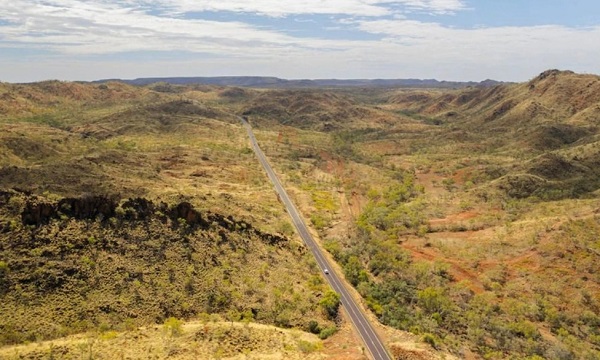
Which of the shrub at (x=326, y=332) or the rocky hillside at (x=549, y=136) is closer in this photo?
the shrub at (x=326, y=332)

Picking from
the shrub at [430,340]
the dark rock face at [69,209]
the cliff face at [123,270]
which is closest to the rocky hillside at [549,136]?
the shrub at [430,340]

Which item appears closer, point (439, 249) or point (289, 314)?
point (289, 314)

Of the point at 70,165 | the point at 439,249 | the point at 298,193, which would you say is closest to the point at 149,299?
the point at 70,165

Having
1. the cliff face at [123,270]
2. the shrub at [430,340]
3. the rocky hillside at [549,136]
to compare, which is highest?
the rocky hillside at [549,136]

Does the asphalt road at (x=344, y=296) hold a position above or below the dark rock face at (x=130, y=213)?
below

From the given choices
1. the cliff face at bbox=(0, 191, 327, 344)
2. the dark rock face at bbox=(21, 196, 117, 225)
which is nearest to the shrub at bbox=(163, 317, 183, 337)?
the cliff face at bbox=(0, 191, 327, 344)

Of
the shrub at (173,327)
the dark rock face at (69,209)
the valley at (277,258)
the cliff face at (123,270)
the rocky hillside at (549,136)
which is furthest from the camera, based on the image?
the rocky hillside at (549,136)

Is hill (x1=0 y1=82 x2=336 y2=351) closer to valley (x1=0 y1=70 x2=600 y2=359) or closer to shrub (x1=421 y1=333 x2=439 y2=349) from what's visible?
valley (x1=0 y1=70 x2=600 y2=359)

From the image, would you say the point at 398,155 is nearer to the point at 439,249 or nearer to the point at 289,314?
the point at 439,249

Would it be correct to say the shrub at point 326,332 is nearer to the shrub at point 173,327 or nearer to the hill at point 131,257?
the hill at point 131,257
